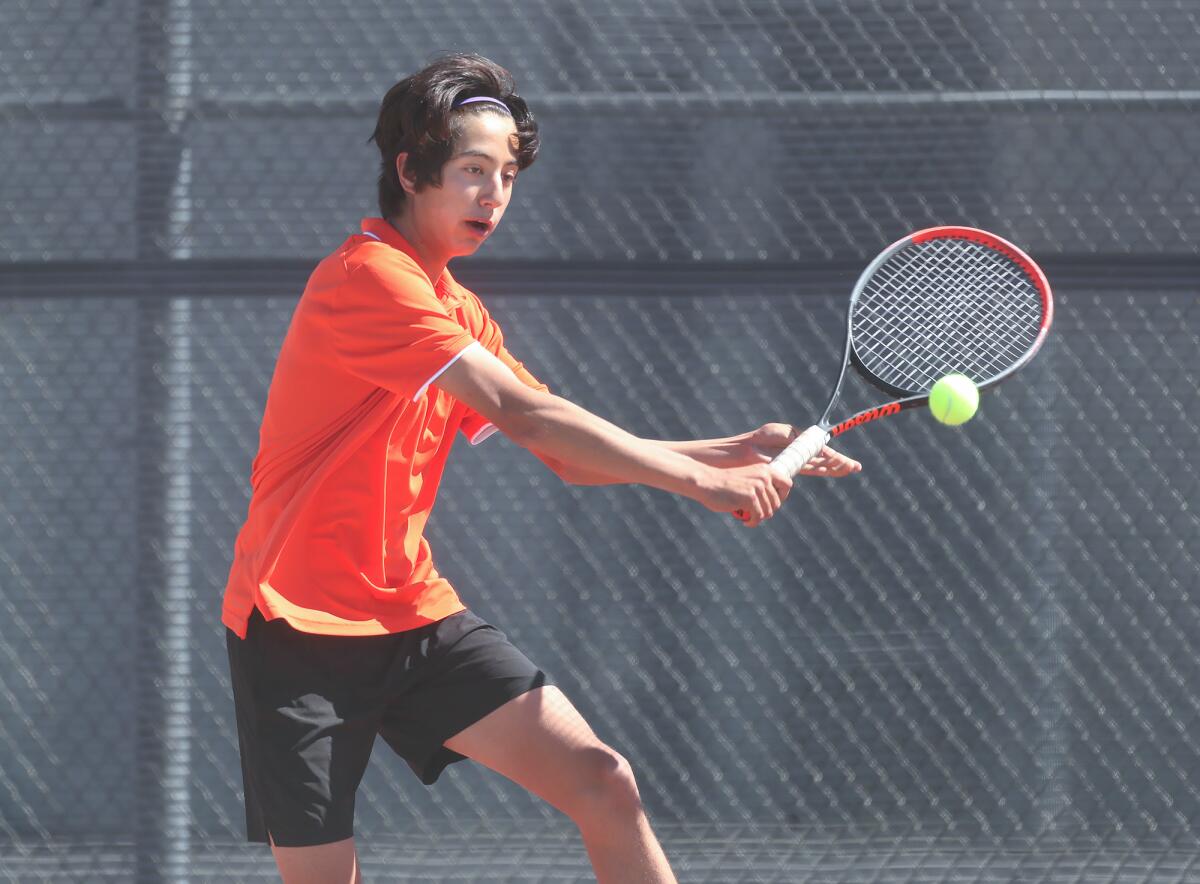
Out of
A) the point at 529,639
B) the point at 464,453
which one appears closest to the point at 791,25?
the point at 464,453

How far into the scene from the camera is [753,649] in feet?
9.86

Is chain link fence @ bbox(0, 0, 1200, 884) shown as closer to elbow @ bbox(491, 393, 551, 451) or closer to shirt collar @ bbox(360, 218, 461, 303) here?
shirt collar @ bbox(360, 218, 461, 303)

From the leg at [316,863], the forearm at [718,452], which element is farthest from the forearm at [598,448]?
the leg at [316,863]

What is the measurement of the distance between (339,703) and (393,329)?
1.63 ft

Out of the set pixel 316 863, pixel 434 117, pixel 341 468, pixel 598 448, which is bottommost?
pixel 316 863

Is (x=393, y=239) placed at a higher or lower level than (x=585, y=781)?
higher

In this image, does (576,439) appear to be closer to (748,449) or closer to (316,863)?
(748,449)

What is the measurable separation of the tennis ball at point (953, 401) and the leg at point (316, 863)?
955 millimetres

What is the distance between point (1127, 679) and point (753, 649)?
2.44ft

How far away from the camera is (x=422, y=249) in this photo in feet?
6.41

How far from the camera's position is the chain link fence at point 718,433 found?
2967mm

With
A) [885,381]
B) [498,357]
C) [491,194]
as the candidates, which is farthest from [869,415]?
[491,194]

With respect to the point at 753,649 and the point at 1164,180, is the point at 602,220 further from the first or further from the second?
the point at 1164,180

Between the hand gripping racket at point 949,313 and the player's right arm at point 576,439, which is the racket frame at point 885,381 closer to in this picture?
the hand gripping racket at point 949,313
